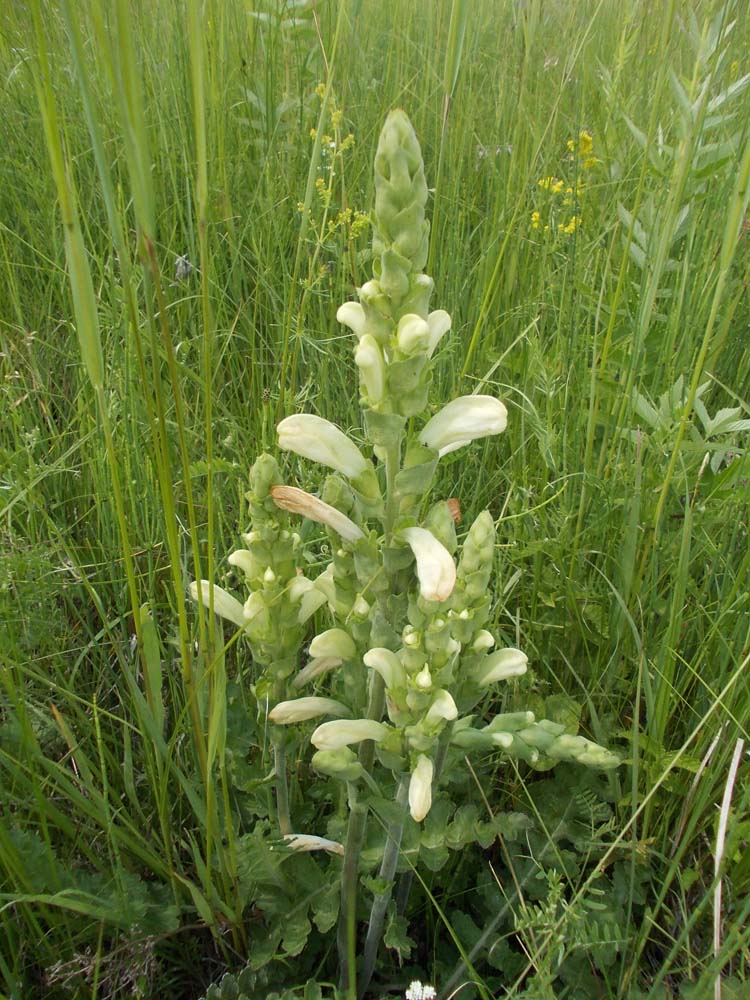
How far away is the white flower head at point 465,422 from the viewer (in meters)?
1.06

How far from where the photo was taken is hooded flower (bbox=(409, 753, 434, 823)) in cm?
106

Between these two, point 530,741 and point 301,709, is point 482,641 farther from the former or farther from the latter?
point 301,709

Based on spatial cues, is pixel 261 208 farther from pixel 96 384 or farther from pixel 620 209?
pixel 96 384

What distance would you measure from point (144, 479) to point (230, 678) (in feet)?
1.72

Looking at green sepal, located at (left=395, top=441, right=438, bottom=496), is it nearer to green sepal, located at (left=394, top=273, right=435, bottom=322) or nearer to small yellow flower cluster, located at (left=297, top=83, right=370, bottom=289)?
green sepal, located at (left=394, top=273, right=435, bottom=322)

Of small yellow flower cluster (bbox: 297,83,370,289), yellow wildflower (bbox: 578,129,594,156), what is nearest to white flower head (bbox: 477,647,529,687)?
small yellow flower cluster (bbox: 297,83,370,289)

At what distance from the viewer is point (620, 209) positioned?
6.84ft

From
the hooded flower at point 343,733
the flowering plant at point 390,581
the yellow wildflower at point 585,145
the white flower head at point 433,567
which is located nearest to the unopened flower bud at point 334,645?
the flowering plant at point 390,581

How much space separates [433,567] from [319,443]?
0.83ft

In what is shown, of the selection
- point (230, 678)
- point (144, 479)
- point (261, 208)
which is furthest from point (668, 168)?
point (230, 678)

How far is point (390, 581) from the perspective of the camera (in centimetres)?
115

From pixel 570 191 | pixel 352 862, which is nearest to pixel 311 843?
pixel 352 862

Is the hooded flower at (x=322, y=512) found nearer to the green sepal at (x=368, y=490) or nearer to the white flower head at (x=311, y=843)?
the green sepal at (x=368, y=490)

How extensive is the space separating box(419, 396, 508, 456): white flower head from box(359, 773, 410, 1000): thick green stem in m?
0.54
